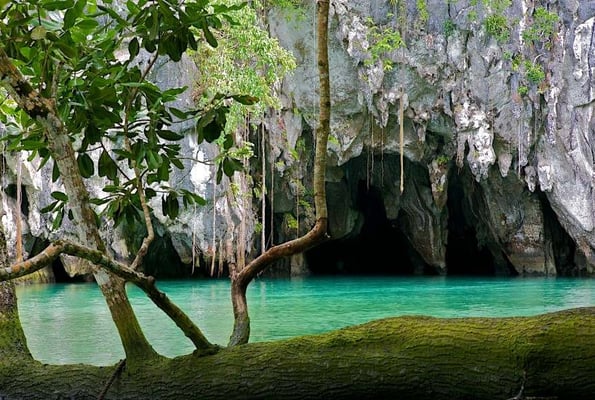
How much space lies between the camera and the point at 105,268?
6.82 feet

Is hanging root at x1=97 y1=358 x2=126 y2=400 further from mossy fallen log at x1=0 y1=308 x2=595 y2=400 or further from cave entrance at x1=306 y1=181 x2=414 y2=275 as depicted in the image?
cave entrance at x1=306 y1=181 x2=414 y2=275

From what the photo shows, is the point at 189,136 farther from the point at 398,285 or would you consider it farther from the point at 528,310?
the point at 528,310

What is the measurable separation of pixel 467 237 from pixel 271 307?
45.9 feet

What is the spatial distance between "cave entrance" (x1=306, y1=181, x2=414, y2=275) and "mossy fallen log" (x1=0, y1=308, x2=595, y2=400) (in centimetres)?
2089

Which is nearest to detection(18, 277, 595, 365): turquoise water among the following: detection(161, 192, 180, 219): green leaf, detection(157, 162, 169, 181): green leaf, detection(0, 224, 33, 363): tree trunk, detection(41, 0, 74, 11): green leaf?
detection(0, 224, 33, 363): tree trunk

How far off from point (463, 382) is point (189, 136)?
15203mm

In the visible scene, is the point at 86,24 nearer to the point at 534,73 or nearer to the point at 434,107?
the point at 434,107

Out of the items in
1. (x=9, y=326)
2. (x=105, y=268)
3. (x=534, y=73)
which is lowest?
(x=9, y=326)

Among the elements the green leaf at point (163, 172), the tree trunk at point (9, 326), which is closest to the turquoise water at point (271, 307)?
the tree trunk at point (9, 326)

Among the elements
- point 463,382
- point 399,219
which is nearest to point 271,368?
point 463,382

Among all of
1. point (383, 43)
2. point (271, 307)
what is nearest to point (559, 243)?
point (383, 43)

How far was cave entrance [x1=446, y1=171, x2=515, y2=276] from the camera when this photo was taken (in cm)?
2069

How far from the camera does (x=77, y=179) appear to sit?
2.25m

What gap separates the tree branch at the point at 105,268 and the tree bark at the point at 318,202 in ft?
1.21
